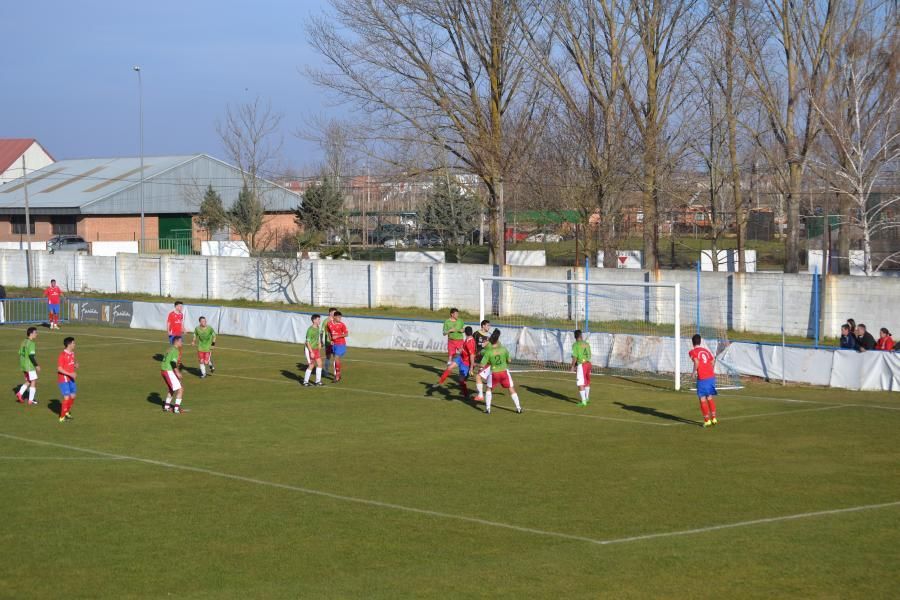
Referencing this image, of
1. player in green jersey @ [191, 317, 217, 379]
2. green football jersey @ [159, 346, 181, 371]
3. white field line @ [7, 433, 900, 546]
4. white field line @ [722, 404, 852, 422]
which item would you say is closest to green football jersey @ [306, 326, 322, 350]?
player in green jersey @ [191, 317, 217, 379]

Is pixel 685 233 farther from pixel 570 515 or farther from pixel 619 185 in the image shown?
pixel 570 515

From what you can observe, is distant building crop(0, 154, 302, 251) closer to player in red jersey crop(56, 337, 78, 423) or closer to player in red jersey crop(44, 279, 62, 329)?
player in red jersey crop(44, 279, 62, 329)

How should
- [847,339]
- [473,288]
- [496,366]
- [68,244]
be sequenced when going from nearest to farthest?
[496,366], [847,339], [473,288], [68,244]

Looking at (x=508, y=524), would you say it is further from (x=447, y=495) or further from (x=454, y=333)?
(x=454, y=333)

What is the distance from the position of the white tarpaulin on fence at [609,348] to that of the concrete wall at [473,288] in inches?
152

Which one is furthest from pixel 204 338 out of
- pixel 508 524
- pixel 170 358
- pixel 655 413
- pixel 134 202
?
pixel 134 202

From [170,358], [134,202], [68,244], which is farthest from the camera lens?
[134,202]

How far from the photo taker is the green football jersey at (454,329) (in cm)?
2884

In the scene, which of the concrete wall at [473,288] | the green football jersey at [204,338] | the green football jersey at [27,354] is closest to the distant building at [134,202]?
the concrete wall at [473,288]

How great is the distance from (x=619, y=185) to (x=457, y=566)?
111 feet

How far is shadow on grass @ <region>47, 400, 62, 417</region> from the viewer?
24525 millimetres

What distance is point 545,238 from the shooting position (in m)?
54.2

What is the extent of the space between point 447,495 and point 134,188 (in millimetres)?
66316

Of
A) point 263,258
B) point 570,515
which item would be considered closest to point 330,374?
point 570,515
